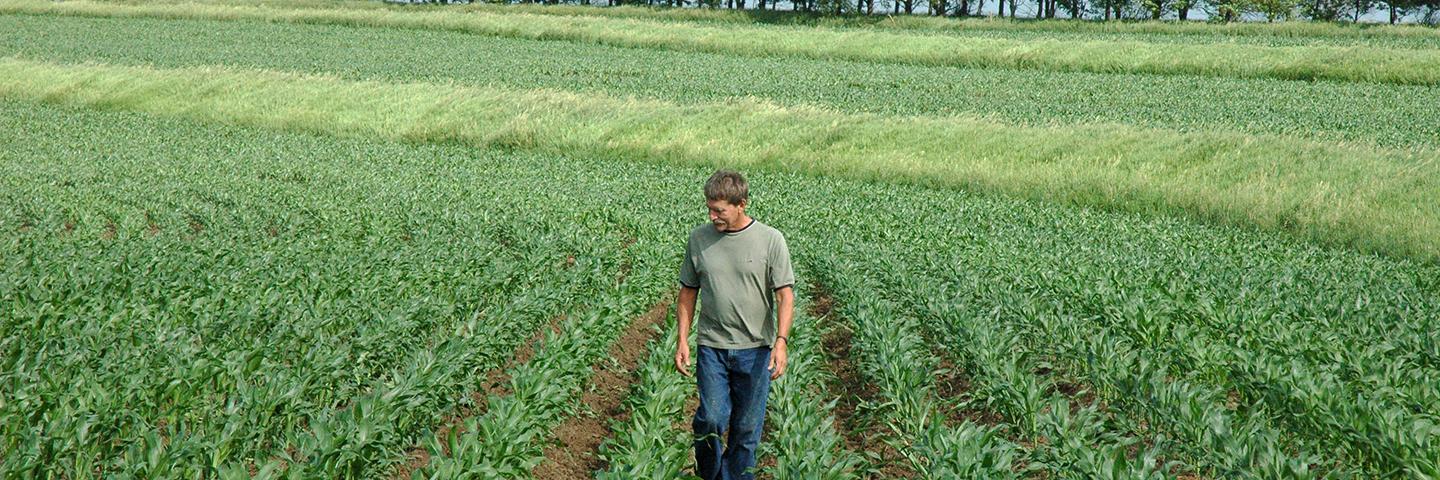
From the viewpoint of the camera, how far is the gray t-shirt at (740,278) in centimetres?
520

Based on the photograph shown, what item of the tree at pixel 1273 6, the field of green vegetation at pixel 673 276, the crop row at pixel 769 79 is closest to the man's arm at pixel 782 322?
the field of green vegetation at pixel 673 276

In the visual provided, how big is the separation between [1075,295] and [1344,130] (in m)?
19.4

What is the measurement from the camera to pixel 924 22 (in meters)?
57.8

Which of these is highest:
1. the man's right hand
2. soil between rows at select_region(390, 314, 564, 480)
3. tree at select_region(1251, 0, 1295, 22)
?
tree at select_region(1251, 0, 1295, 22)

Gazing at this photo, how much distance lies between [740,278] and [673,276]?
637cm

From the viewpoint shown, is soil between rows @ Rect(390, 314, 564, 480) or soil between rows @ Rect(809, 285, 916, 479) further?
soil between rows @ Rect(809, 285, 916, 479)

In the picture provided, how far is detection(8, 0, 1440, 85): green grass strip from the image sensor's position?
113 feet

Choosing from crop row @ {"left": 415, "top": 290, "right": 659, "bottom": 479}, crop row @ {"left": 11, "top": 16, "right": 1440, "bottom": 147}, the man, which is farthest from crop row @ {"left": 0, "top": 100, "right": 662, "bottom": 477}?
crop row @ {"left": 11, "top": 16, "right": 1440, "bottom": 147}

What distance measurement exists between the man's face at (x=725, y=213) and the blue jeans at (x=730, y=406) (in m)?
0.65

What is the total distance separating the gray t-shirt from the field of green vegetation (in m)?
0.76

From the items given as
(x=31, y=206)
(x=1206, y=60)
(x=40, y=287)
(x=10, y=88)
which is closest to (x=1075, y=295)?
(x=40, y=287)

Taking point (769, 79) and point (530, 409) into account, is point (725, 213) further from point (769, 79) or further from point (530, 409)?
point (769, 79)

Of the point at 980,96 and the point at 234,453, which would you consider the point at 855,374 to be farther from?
the point at 980,96

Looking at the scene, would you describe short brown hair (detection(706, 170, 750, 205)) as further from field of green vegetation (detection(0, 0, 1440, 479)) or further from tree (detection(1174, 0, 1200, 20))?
tree (detection(1174, 0, 1200, 20))
